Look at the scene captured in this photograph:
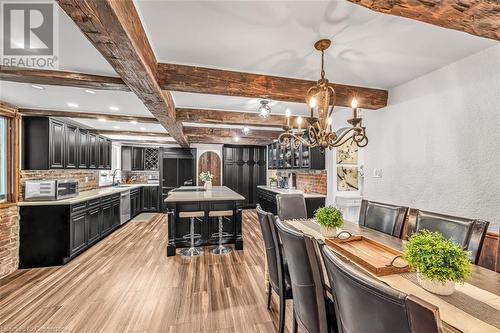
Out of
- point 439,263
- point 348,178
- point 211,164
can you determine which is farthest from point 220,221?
point 211,164

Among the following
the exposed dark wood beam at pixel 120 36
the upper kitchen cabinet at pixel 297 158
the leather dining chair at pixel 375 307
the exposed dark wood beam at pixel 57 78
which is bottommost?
the leather dining chair at pixel 375 307

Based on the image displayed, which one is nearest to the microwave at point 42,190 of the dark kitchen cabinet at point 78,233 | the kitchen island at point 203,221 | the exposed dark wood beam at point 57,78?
the dark kitchen cabinet at point 78,233

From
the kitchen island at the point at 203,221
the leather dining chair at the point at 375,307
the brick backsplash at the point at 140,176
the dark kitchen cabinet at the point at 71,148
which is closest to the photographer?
the leather dining chair at the point at 375,307

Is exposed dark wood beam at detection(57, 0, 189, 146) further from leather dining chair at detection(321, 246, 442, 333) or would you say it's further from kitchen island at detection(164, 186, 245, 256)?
kitchen island at detection(164, 186, 245, 256)

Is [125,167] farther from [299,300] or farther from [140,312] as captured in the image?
[299,300]

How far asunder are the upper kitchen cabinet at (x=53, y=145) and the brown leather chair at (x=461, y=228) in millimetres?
5018

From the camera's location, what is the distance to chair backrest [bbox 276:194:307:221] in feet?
10.1

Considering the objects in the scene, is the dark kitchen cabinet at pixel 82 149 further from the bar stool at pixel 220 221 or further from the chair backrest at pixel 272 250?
the chair backrest at pixel 272 250

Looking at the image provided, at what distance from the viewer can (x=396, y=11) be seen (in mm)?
1168

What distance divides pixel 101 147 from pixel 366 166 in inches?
232

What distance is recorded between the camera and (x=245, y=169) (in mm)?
7996

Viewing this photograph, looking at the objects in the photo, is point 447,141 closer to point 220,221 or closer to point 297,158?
point 297,158

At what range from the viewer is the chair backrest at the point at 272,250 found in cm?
186

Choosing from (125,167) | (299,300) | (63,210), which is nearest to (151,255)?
(63,210)
